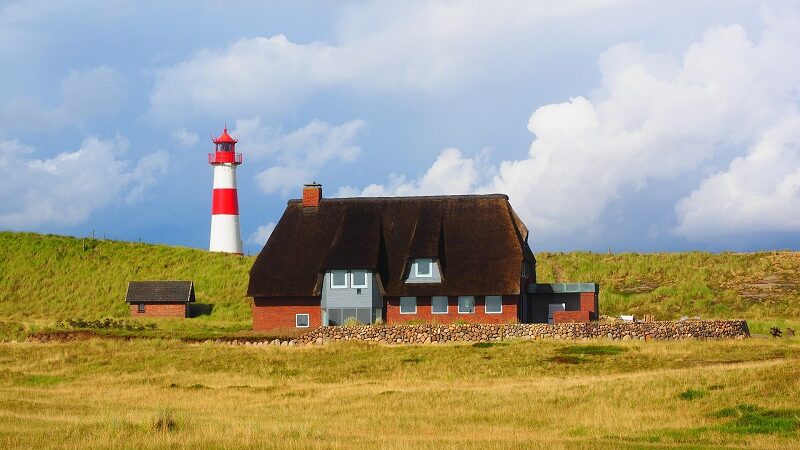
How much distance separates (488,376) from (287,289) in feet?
74.9

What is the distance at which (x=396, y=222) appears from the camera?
199 feet

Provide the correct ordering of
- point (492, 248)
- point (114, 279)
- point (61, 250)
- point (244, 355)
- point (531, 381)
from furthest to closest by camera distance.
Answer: point (61, 250), point (114, 279), point (492, 248), point (244, 355), point (531, 381)

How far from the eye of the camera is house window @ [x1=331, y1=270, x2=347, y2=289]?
57.4 meters

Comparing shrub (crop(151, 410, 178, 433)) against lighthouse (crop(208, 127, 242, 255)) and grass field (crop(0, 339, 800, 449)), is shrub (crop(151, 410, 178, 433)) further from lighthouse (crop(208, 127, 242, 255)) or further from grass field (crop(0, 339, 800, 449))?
lighthouse (crop(208, 127, 242, 255))

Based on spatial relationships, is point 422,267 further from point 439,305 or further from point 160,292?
point 160,292

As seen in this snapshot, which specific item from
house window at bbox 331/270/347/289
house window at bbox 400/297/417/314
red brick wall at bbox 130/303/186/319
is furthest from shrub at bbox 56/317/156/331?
house window at bbox 400/297/417/314

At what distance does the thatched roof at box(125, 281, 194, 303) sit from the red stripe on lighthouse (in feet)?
40.4

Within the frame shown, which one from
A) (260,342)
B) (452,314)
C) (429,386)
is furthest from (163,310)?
(429,386)

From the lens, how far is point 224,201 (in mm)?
80562

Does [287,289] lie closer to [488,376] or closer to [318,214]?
[318,214]

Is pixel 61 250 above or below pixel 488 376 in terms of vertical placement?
above

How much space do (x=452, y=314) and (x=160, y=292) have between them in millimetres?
22516

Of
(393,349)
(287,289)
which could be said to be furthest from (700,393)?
(287,289)

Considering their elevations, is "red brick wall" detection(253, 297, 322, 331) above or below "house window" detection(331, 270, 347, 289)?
below
